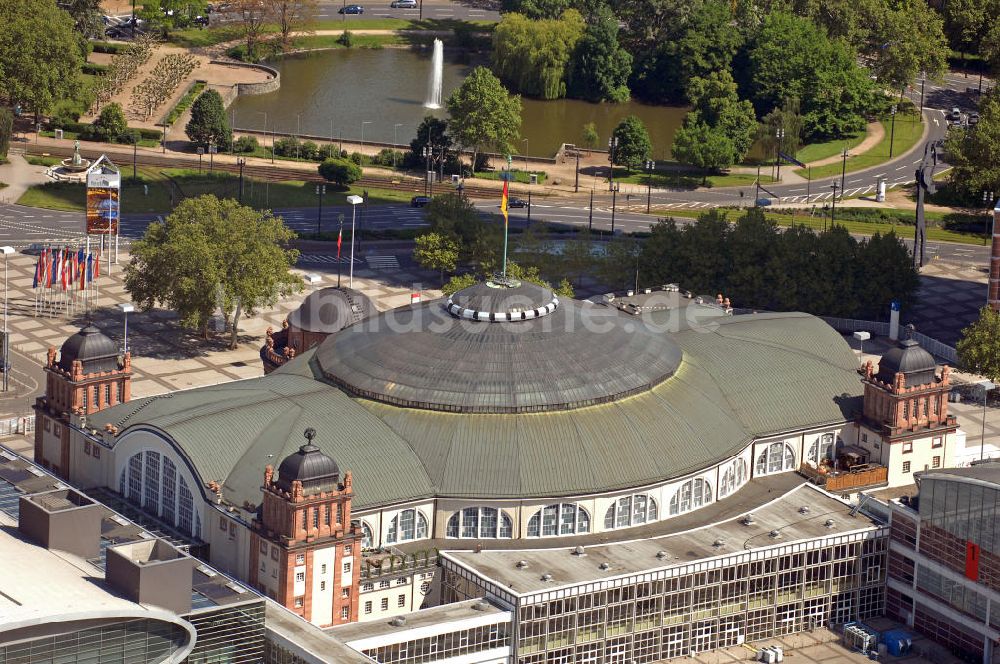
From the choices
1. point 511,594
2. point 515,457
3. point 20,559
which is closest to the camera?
point 20,559

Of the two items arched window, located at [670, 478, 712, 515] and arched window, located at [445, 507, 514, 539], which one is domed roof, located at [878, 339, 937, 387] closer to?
arched window, located at [670, 478, 712, 515]

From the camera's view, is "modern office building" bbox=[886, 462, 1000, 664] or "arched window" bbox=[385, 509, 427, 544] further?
"arched window" bbox=[385, 509, 427, 544]

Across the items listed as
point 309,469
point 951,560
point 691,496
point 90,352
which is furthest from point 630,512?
point 90,352

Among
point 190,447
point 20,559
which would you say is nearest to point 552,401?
point 190,447

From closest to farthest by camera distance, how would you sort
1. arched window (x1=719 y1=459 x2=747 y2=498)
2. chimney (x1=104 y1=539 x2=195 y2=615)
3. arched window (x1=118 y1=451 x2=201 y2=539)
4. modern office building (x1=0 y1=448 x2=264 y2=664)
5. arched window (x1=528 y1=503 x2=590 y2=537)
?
modern office building (x1=0 y1=448 x2=264 y2=664)
chimney (x1=104 y1=539 x2=195 y2=615)
arched window (x1=118 y1=451 x2=201 y2=539)
arched window (x1=528 y1=503 x2=590 y2=537)
arched window (x1=719 y1=459 x2=747 y2=498)

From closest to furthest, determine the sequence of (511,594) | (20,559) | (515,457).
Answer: (20,559)
(511,594)
(515,457)

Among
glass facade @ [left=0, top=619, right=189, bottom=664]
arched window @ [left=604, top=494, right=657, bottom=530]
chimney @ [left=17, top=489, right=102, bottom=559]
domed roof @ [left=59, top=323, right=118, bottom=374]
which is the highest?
domed roof @ [left=59, top=323, right=118, bottom=374]

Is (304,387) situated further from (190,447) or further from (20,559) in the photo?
(20,559)

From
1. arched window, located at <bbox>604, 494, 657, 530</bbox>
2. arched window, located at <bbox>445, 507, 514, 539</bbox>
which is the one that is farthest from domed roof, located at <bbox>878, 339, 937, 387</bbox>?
arched window, located at <bbox>445, 507, 514, 539</bbox>
